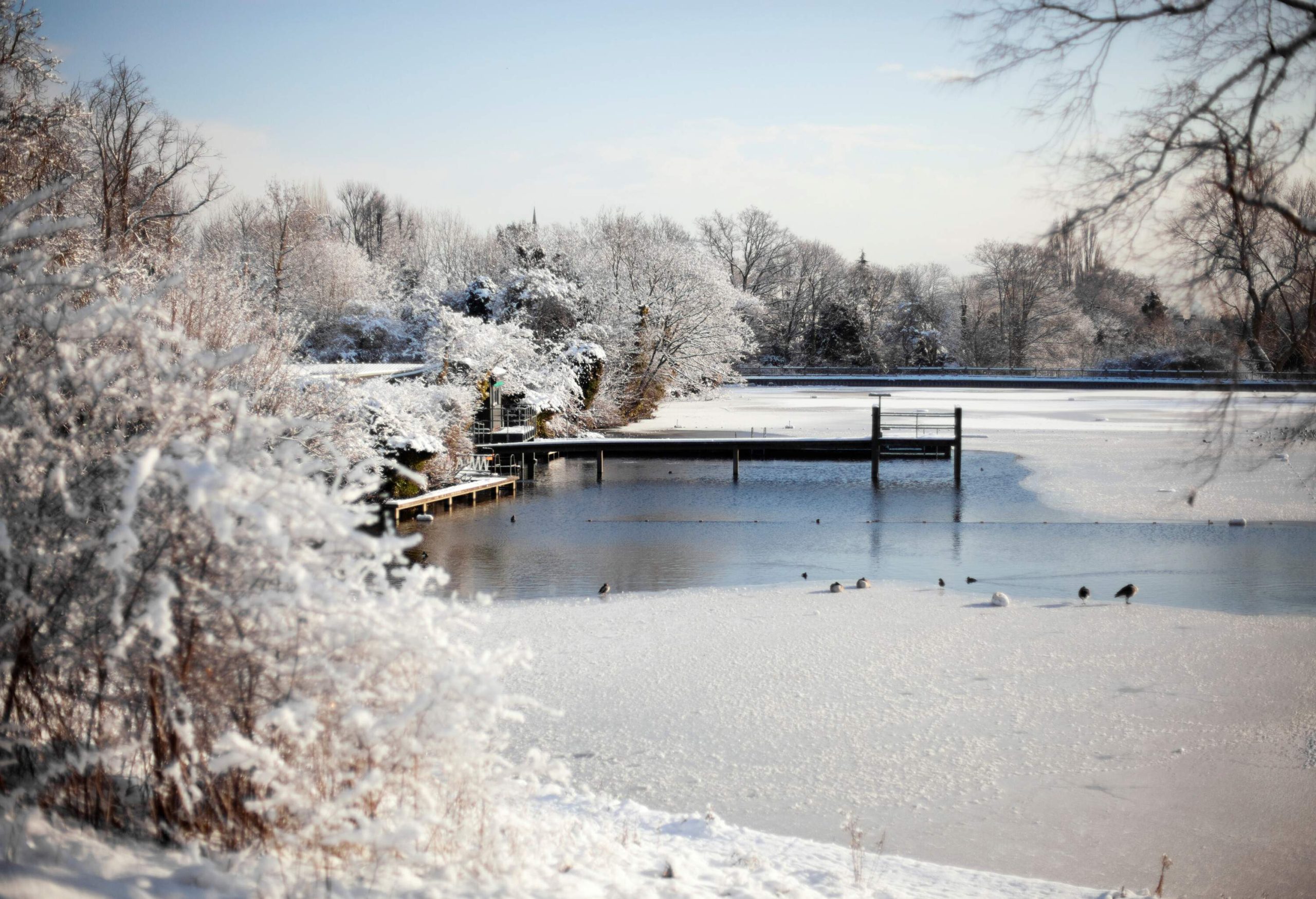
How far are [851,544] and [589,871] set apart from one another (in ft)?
36.7

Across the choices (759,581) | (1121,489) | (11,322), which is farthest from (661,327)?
(11,322)

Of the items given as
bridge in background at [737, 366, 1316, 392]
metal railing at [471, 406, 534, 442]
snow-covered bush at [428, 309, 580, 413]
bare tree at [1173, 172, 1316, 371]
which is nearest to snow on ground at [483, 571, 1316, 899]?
bare tree at [1173, 172, 1316, 371]

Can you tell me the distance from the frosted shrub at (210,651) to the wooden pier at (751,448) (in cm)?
1923

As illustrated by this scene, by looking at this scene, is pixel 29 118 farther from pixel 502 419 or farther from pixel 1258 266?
pixel 1258 266

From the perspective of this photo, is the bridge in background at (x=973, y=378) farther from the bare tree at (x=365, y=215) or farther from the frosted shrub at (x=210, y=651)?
the frosted shrub at (x=210, y=651)

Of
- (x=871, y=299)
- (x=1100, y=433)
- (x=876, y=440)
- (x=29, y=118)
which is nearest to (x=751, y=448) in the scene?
(x=876, y=440)

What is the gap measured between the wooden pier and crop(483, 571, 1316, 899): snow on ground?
13.2 m

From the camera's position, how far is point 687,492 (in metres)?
20.2

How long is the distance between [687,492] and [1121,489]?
8.49m

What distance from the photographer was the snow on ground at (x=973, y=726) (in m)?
5.24

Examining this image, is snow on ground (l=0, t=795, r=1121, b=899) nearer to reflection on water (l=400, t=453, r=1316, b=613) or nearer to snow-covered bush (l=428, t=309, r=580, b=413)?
reflection on water (l=400, t=453, r=1316, b=613)

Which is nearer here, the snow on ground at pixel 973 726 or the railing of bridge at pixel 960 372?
the snow on ground at pixel 973 726

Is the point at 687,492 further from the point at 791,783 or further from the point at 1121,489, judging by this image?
the point at 791,783

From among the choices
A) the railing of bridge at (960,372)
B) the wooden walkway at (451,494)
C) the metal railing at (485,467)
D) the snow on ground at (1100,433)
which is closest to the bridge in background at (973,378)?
the railing of bridge at (960,372)
